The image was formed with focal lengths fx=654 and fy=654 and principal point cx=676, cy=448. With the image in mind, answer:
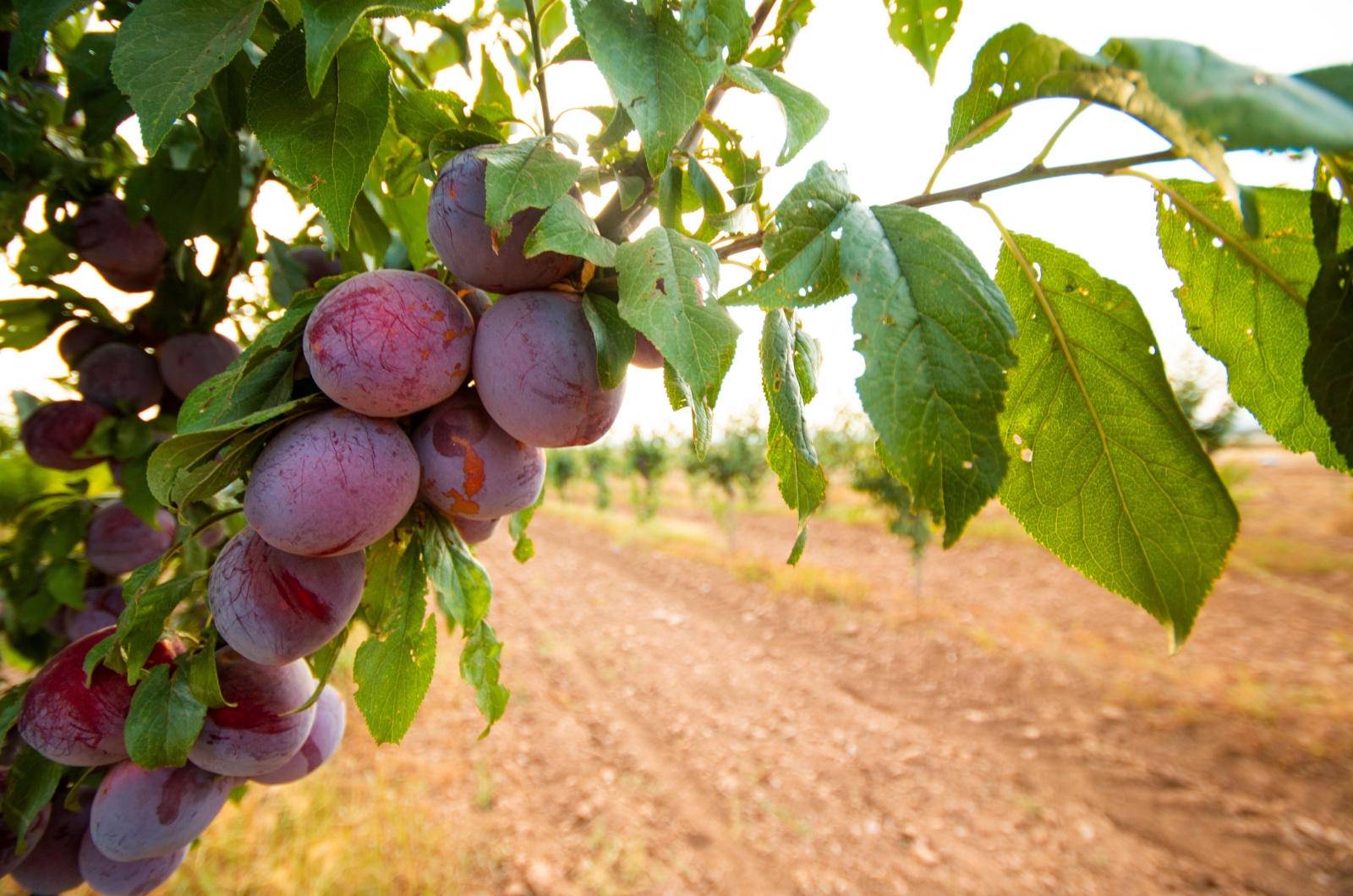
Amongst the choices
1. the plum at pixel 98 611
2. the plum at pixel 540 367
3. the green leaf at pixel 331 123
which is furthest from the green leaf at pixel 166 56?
the plum at pixel 98 611

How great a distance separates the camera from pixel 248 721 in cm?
81

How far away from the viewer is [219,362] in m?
1.17

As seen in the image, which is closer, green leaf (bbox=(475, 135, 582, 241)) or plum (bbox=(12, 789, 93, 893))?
green leaf (bbox=(475, 135, 582, 241))

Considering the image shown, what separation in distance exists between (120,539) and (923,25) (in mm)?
1599

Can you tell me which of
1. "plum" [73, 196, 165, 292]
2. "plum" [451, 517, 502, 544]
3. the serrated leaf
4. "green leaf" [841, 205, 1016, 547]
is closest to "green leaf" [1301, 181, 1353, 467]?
"green leaf" [841, 205, 1016, 547]

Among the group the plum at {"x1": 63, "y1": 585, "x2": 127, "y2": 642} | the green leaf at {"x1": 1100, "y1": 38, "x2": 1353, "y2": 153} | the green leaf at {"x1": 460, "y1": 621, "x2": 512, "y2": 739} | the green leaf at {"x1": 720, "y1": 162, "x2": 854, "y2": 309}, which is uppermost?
the green leaf at {"x1": 1100, "y1": 38, "x2": 1353, "y2": 153}

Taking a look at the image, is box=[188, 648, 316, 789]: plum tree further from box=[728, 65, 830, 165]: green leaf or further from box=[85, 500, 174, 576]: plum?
box=[728, 65, 830, 165]: green leaf

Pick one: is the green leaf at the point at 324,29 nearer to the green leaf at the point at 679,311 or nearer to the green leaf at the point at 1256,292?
the green leaf at the point at 679,311

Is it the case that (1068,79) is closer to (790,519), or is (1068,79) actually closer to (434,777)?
(434,777)

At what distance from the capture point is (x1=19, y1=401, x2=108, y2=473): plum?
3.76ft

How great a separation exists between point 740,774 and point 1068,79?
4928 millimetres

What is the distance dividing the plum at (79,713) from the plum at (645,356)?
2.21 ft

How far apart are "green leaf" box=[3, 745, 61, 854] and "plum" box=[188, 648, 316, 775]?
179 mm

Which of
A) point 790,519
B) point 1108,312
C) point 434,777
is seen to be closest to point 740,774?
point 434,777
